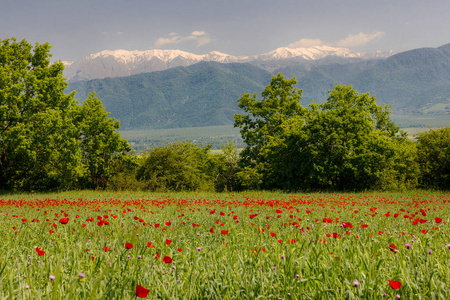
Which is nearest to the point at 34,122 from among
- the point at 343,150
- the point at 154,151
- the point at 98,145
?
the point at 98,145

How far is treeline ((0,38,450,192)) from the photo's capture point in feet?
85.7

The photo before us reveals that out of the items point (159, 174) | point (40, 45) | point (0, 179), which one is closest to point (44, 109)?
point (40, 45)

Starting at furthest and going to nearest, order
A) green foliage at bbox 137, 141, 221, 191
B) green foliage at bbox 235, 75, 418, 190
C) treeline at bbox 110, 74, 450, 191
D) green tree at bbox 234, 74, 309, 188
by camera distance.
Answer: green tree at bbox 234, 74, 309, 188 → green foliage at bbox 137, 141, 221, 191 → treeline at bbox 110, 74, 450, 191 → green foliage at bbox 235, 75, 418, 190

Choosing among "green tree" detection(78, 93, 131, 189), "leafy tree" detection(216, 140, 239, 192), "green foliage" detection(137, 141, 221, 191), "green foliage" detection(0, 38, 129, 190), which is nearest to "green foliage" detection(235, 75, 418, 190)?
"leafy tree" detection(216, 140, 239, 192)

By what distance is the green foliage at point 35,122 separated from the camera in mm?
24797

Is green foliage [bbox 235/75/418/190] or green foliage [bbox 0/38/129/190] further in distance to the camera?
green foliage [bbox 235/75/418/190]

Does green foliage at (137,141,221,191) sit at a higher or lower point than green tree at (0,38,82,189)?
lower

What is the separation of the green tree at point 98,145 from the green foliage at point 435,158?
3387 cm

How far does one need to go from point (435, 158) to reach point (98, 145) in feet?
122

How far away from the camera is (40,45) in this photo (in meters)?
28.5

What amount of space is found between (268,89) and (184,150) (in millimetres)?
15440

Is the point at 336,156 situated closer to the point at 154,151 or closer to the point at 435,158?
the point at 435,158

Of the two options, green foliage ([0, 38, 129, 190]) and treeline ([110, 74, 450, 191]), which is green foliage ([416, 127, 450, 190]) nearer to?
treeline ([110, 74, 450, 191])

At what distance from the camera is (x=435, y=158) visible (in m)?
30.5
